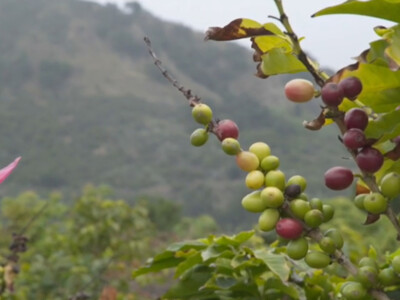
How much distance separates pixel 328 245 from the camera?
2.17 ft

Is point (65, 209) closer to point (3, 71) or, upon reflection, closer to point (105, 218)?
point (105, 218)

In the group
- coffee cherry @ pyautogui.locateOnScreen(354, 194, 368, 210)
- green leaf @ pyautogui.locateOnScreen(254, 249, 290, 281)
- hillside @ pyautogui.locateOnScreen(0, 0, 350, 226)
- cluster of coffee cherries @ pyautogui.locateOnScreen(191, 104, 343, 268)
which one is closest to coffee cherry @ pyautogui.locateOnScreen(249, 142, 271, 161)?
cluster of coffee cherries @ pyautogui.locateOnScreen(191, 104, 343, 268)

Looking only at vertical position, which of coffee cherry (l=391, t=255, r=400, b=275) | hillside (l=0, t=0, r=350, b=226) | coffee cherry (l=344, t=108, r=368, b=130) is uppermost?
hillside (l=0, t=0, r=350, b=226)

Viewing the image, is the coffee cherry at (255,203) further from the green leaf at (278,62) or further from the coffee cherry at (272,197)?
the green leaf at (278,62)

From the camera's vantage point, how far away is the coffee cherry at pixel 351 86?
0.64 m

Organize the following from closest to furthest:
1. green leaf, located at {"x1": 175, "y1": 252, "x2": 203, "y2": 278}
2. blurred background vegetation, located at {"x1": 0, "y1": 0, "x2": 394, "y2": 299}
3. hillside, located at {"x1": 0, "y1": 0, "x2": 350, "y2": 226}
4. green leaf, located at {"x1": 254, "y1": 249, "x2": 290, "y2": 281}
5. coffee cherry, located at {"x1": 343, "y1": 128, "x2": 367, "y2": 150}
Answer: coffee cherry, located at {"x1": 343, "y1": 128, "x2": 367, "y2": 150}, green leaf, located at {"x1": 254, "y1": 249, "x2": 290, "y2": 281}, green leaf, located at {"x1": 175, "y1": 252, "x2": 203, "y2": 278}, blurred background vegetation, located at {"x1": 0, "y1": 0, "x2": 394, "y2": 299}, hillside, located at {"x1": 0, "y1": 0, "x2": 350, "y2": 226}

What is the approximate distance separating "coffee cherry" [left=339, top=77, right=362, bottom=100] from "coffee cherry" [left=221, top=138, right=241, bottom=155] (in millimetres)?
118

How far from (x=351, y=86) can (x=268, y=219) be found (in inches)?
5.8

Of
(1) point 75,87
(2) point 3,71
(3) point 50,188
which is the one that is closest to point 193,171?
(3) point 50,188

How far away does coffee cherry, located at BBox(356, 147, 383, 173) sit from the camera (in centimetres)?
64

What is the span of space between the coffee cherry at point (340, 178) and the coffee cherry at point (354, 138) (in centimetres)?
4

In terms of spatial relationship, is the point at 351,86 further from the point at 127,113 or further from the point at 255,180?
the point at 127,113

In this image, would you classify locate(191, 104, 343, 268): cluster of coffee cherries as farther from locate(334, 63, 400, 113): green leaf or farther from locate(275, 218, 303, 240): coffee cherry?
locate(334, 63, 400, 113): green leaf

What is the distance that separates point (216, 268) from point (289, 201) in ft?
0.99
